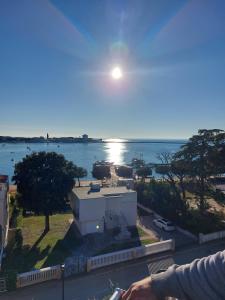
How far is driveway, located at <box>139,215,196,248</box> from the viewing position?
18297 mm

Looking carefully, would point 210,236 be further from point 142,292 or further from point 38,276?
point 142,292

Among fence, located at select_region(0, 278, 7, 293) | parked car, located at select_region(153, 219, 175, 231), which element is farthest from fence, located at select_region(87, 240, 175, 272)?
fence, located at select_region(0, 278, 7, 293)

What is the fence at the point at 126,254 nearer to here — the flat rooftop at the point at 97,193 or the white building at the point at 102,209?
the white building at the point at 102,209

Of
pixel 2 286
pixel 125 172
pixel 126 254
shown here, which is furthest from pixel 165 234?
pixel 125 172

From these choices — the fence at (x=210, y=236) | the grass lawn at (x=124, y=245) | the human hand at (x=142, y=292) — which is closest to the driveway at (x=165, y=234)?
the fence at (x=210, y=236)

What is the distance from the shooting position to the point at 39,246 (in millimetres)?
17391

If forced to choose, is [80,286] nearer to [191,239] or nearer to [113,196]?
[113,196]

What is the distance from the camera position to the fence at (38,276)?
43.2 ft

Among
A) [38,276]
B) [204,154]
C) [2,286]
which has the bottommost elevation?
[2,286]

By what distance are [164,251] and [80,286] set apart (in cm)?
598

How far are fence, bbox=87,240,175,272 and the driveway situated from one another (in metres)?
1.33

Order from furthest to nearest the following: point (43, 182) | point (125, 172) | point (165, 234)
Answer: point (125, 172)
point (165, 234)
point (43, 182)

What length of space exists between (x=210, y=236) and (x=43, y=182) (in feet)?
39.8

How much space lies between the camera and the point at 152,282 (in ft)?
5.31
